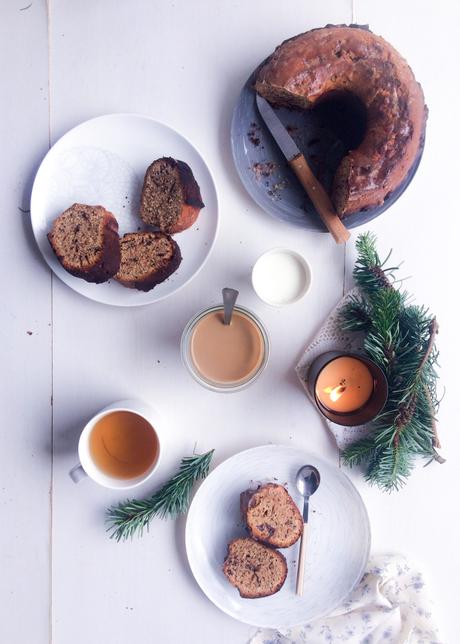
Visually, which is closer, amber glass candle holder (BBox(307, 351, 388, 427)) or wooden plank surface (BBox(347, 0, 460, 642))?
amber glass candle holder (BBox(307, 351, 388, 427))

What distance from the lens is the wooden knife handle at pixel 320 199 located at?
48.9 inches

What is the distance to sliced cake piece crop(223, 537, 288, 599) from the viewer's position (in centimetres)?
129

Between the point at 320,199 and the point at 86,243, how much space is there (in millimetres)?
489

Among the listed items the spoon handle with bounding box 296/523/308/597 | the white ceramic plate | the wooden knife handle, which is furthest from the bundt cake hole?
the spoon handle with bounding box 296/523/308/597

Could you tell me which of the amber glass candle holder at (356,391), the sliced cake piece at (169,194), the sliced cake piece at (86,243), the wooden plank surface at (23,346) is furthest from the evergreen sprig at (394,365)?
the wooden plank surface at (23,346)

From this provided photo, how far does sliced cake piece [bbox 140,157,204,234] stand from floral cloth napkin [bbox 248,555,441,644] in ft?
2.86

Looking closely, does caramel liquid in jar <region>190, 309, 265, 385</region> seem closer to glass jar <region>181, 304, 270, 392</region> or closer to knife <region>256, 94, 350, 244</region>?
glass jar <region>181, 304, 270, 392</region>

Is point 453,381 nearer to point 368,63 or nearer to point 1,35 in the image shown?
point 368,63

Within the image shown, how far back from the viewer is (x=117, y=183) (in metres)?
1.28

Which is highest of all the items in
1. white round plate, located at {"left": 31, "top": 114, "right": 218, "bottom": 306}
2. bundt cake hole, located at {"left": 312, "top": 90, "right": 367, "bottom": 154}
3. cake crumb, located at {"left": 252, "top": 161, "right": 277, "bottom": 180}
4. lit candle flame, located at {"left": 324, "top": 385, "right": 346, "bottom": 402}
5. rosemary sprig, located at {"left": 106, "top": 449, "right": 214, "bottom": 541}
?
bundt cake hole, located at {"left": 312, "top": 90, "right": 367, "bottom": 154}

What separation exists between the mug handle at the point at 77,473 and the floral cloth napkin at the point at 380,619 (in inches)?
21.4

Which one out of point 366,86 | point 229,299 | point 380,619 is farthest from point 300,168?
point 380,619

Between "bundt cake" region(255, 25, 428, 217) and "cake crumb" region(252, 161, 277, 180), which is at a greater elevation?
"bundt cake" region(255, 25, 428, 217)

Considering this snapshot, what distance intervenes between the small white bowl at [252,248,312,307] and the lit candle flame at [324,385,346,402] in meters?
0.20
